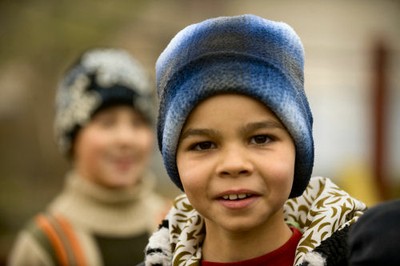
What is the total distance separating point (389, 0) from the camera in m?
18.2

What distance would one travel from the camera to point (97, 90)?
208 inches

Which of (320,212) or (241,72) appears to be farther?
(320,212)

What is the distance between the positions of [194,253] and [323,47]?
13.9 meters

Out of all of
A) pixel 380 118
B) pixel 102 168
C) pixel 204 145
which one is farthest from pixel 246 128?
pixel 380 118

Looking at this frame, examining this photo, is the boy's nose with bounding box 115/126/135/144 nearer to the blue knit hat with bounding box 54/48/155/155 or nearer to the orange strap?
the blue knit hat with bounding box 54/48/155/155

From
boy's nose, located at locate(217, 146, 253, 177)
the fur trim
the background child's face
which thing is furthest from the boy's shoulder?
the background child's face

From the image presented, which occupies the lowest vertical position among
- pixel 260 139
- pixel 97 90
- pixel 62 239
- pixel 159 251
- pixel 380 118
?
pixel 62 239

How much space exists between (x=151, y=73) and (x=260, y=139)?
33.1 feet

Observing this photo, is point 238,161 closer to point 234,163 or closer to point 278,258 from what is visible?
point 234,163

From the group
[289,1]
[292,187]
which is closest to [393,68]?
[292,187]

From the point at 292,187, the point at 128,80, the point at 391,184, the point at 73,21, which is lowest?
the point at 391,184

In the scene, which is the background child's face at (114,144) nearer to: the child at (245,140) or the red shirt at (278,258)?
the child at (245,140)

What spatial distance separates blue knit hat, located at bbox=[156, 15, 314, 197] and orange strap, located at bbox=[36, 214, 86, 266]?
7.55 feet

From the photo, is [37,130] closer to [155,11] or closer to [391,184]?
[155,11]
